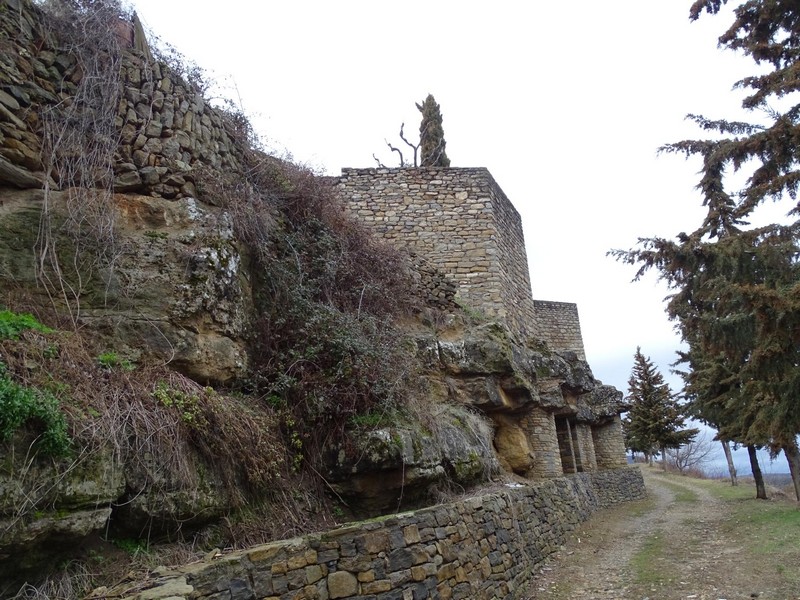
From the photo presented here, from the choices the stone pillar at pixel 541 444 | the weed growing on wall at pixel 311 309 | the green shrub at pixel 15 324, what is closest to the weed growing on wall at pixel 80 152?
the green shrub at pixel 15 324

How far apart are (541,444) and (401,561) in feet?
23.7

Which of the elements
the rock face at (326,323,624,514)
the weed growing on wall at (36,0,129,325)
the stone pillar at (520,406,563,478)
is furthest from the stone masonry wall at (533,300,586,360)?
the weed growing on wall at (36,0,129,325)

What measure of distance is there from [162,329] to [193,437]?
1240 millimetres

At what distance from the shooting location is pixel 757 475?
60.1 ft

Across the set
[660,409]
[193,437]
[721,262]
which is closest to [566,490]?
[721,262]

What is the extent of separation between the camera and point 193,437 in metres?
A: 5.11

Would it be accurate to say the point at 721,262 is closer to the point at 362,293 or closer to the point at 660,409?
the point at 362,293

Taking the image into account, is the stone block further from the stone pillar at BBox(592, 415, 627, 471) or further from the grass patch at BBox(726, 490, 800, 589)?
the stone pillar at BBox(592, 415, 627, 471)

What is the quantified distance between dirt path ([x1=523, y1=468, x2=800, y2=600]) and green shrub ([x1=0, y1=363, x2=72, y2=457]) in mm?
6823

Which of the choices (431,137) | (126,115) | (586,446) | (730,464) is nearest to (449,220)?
(586,446)

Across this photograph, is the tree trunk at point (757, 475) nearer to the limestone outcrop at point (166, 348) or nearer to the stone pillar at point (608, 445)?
the stone pillar at point (608, 445)

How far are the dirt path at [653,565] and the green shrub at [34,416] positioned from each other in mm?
6823

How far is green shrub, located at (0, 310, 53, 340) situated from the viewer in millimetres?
4457

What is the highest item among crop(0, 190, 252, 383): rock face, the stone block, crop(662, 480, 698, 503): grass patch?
crop(0, 190, 252, 383): rock face
